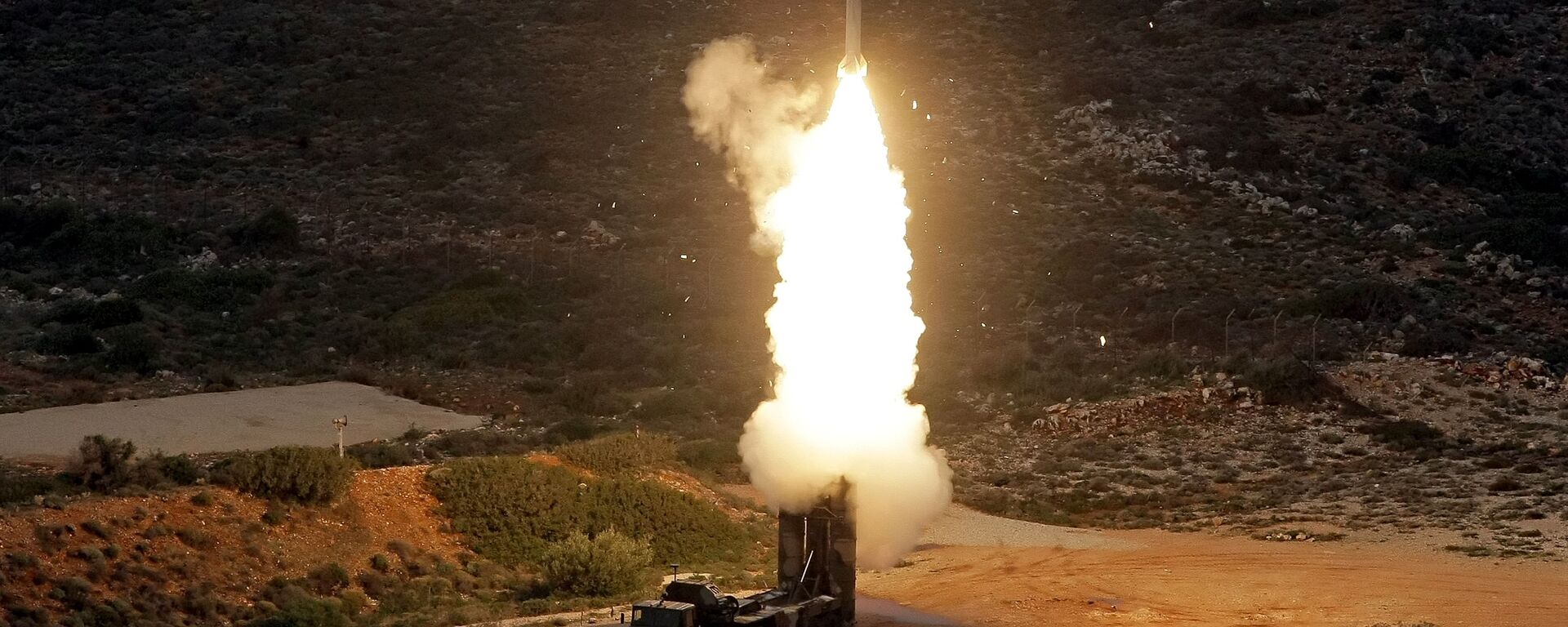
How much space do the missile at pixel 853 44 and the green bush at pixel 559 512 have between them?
10.0 meters

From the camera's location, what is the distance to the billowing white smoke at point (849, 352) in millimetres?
28547

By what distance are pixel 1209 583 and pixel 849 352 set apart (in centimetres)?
787

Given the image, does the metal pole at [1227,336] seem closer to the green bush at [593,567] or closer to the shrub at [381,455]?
the shrub at [381,455]

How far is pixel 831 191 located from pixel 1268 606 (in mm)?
10134

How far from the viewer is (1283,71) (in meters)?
76.4

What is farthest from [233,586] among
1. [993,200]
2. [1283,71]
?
[1283,71]

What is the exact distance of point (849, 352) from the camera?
1182 inches

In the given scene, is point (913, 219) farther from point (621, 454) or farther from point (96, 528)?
point (96, 528)

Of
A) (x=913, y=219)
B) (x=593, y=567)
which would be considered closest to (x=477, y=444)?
(x=593, y=567)

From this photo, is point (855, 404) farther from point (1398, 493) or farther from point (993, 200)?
point (993, 200)

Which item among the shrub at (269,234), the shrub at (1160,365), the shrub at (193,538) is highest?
the shrub at (269,234)

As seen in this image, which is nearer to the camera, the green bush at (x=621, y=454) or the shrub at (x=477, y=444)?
the green bush at (x=621, y=454)

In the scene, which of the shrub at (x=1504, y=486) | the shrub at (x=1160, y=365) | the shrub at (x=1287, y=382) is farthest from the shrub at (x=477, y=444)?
the shrub at (x=1504, y=486)

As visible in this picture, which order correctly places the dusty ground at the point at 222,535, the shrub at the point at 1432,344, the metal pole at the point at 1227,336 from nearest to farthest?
the dusty ground at the point at 222,535, the shrub at the point at 1432,344, the metal pole at the point at 1227,336
